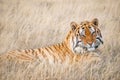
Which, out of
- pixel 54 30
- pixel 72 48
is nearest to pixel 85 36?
pixel 72 48

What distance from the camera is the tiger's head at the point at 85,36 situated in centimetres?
274

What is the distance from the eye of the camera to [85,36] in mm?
2742

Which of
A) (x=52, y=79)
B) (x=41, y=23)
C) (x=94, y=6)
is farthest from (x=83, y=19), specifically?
(x=52, y=79)

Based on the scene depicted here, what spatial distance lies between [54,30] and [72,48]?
0.76 feet

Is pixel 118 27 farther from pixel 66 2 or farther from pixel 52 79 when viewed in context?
pixel 52 79

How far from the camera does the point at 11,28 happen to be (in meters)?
2.88

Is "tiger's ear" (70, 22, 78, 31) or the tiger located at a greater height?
"tiger's ear" (70, 22, 78, 31)

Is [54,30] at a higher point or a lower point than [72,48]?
higher

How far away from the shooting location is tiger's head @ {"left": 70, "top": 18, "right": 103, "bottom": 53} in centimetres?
274

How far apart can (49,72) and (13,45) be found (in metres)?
0.37

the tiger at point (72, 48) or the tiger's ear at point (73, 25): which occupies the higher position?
the tiger's ear at point (73, 25)

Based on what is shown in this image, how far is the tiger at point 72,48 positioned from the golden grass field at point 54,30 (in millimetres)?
45

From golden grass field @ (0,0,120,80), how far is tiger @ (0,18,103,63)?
1.8 inches

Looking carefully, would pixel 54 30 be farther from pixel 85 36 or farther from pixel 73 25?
pixel 85 36
